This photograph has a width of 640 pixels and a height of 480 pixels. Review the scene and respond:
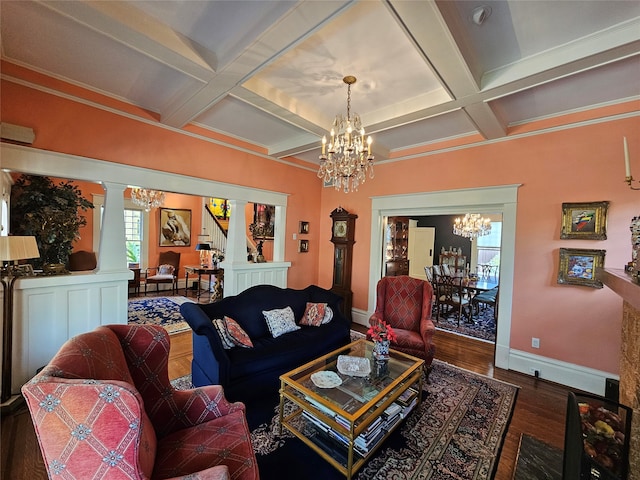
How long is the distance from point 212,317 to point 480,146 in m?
4.05

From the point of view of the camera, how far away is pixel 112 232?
3100mm

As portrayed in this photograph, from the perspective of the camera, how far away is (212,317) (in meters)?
2.79

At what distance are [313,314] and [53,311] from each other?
2721 mm

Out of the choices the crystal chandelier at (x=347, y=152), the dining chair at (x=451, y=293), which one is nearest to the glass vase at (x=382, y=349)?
the crystal chandelier at (x=347, y=152)

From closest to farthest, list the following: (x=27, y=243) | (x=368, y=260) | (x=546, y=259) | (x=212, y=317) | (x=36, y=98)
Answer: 1. (x=27, y=243)
2. (x=36, y=98)
3. (x=212, y=317)
4. (x=546, y=259)
5. (x=368, y=260)

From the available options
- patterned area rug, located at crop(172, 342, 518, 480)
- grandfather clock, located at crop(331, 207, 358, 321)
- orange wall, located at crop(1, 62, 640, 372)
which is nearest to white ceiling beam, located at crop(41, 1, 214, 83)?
orange wall, located at crop(1, 62, 640, 372)

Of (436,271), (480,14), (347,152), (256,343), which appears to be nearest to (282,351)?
(256,343)

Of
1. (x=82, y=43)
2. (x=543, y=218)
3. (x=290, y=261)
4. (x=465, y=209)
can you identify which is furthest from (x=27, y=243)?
(x=543, y=218)

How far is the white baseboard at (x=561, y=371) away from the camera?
281 cm

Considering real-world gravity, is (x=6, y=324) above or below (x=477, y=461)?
above

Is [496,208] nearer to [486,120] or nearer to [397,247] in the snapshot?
[486,120]

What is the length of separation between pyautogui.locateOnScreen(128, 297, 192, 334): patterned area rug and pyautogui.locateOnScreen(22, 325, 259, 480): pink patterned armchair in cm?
275

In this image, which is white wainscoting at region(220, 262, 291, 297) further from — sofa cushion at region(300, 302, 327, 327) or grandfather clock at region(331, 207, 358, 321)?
sofa cushion at region(300, 302, 327, 327)

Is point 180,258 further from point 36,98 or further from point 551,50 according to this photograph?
point 551,50
